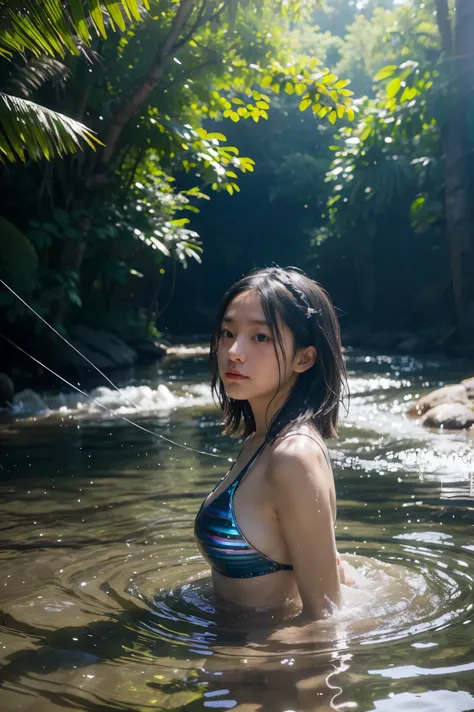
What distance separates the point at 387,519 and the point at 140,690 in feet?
9.65

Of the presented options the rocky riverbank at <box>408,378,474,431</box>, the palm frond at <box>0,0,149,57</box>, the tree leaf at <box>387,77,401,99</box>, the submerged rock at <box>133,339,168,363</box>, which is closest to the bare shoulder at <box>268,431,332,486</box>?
the palm frond at <box>0,0,149,57</box>

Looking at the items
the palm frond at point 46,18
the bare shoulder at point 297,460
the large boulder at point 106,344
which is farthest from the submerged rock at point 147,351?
the bare shoulder at point 297,460

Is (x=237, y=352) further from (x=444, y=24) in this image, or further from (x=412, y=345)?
(x=412, y=345)

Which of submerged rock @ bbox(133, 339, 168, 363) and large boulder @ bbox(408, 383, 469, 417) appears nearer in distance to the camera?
large boulder @ bbox(408, 383, 469, 417)

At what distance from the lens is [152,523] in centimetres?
536

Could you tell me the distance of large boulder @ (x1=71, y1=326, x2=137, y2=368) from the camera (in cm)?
1764

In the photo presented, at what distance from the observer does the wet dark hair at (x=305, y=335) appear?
3.08 metres

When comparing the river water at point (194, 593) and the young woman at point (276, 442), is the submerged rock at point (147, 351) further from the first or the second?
the young woman at point (276, 442)

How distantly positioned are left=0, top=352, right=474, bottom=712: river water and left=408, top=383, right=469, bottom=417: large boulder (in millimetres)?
1507

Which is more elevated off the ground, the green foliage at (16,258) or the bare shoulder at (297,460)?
the green foliage at (16,258)

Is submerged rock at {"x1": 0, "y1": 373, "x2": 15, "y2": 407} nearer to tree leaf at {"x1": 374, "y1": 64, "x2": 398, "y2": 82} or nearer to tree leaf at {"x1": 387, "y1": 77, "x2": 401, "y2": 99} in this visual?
tree leaf at {"x1": 387, "y1": 77, "x2": 401, "y2": 99}

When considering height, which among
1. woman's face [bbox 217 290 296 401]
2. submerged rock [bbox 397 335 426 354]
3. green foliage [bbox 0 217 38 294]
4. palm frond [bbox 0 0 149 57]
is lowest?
woman's face [bbox 217 290 296 401]

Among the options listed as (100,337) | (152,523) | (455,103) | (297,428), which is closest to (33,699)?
(297,428)

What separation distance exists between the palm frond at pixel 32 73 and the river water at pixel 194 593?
4.34 m
